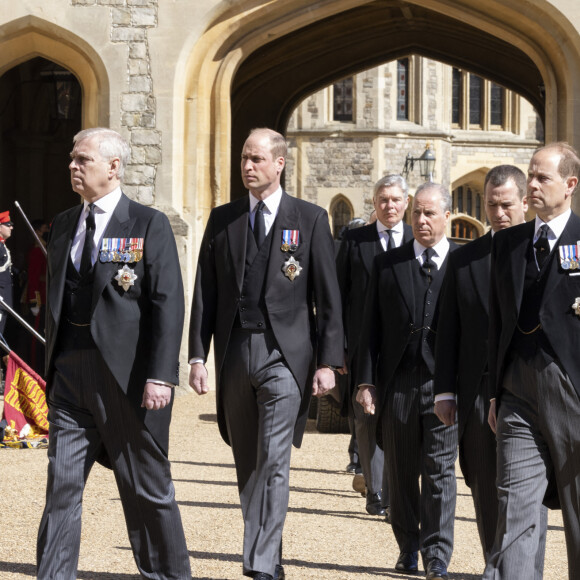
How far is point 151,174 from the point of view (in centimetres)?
1262

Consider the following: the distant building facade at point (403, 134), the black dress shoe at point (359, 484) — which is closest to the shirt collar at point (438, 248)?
the black dress shoe at point (359, 484)

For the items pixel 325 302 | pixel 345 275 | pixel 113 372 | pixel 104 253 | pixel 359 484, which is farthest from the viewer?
pixel 359 484

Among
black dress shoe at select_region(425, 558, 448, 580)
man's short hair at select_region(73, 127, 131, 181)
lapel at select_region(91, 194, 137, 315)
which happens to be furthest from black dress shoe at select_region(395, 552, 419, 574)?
man's short hair at select_region(73, 127, 131, 181)

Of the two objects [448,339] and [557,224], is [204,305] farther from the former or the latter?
[557,224]

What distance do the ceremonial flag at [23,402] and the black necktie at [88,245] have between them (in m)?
4.74

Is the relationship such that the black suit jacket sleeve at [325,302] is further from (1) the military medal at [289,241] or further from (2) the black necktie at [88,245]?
(2) the black necktie at [88,245]

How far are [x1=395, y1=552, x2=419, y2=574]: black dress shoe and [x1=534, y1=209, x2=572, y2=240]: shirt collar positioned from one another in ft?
6.01

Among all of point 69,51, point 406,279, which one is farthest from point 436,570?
point 69,51

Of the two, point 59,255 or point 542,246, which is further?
point 59,255

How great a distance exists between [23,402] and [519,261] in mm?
5945

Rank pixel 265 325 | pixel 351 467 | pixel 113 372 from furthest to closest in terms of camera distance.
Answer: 1. pixel 351 467
2. pixel 265 325
3. pixel 113 372

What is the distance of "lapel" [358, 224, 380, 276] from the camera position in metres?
6.97

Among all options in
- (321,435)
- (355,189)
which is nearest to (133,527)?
(321,435)

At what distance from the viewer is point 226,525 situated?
6.45 m
